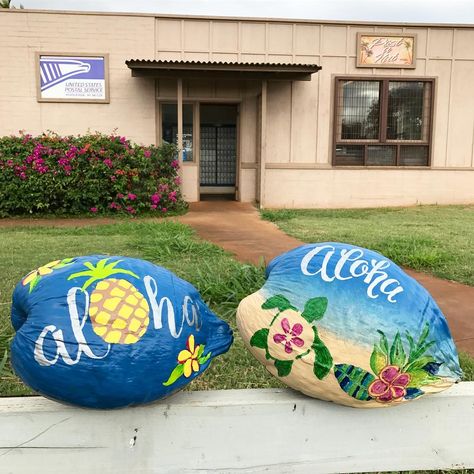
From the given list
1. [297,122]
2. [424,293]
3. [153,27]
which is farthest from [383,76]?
[424,293]

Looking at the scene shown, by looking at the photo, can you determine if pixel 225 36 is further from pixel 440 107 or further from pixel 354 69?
pixel 440 107

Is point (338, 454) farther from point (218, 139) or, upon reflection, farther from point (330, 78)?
point (218, 139)

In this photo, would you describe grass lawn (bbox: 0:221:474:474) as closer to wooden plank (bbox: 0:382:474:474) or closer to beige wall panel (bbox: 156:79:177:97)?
wooden plank (bbox: 0:382:474:474)

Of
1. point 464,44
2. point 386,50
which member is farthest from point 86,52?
point 464,44

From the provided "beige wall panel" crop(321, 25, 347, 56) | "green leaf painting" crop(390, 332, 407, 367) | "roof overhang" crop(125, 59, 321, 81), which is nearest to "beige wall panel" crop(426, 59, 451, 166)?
"beige wall panel" crop(321, 25, 347, 56)

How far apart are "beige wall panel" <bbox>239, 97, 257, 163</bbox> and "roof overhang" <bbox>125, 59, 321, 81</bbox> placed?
3.94ft

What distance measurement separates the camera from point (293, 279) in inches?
72.6

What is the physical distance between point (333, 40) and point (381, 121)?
243 centimetres

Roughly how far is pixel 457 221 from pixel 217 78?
257 inches

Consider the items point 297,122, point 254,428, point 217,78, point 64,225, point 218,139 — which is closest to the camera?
point 254,428

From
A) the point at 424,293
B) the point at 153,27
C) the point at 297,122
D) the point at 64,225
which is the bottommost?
the point at 64,225

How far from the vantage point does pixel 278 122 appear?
542 inches

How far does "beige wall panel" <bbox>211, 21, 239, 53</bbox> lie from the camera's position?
13.2 metres

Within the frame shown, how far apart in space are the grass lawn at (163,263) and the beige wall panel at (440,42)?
887 cm
